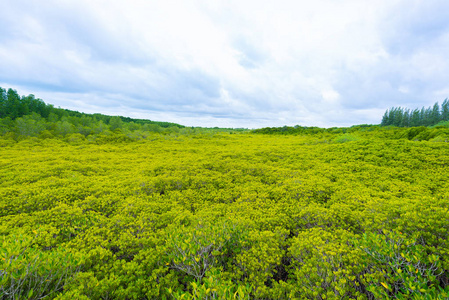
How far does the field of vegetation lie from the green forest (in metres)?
0.04

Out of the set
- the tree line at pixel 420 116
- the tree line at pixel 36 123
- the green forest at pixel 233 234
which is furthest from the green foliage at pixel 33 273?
the tree line at pixel 420 116

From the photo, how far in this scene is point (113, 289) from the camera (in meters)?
3.97

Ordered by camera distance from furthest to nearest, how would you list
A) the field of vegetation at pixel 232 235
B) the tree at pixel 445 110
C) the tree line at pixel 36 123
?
the tree at pixel 445 110 < the tree line at pixel 36 123 < the field of vegetation at pixel 232 235

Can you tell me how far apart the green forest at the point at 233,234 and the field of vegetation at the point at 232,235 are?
42 mm

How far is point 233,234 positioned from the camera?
18.9 ft

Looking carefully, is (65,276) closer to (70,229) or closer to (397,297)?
(70,229)

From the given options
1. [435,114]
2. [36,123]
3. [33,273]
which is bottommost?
[33,273]

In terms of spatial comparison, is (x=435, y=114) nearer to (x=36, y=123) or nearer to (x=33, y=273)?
(x=33, y=273)

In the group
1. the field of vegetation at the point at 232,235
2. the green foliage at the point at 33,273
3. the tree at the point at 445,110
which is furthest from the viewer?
the tree at the point at 445,110

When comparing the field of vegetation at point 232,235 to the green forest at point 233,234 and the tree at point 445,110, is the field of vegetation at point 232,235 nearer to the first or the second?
the green forest at point 233,234

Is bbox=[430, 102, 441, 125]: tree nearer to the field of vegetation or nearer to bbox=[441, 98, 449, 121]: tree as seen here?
bbox=[441, 98, 449, 121]: tree

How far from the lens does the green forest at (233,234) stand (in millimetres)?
3785

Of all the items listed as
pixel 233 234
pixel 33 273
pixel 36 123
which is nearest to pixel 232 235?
pixel 233 234

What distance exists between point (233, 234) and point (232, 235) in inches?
3.7
